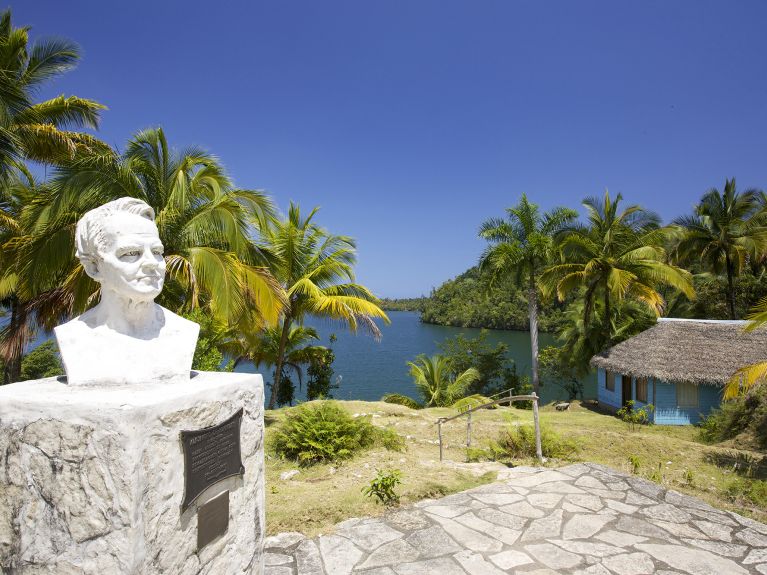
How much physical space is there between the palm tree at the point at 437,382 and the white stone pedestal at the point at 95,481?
51.9ft

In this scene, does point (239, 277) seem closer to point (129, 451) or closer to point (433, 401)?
point (129, 451)

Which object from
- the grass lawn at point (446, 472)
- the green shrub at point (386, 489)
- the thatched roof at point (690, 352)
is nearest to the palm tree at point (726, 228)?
the thatched roof at point (690, 352)

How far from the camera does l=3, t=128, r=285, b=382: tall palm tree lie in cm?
724

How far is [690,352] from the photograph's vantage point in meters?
15.0

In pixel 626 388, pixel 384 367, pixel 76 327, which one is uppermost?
pixel 76 327

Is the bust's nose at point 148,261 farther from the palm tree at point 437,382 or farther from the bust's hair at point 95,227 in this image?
the palm tree at point 437,382

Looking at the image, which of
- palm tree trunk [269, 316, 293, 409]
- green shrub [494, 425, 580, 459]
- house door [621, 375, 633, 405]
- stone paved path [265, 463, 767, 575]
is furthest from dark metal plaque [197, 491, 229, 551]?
house door [621, 375, 633, 405]

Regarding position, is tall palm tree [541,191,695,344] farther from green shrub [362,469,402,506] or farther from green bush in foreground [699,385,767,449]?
green shrub [362,469,402,506]

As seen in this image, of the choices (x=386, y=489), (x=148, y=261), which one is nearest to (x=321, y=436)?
A: (x=386, y=489)

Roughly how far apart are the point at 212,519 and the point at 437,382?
16.2 m

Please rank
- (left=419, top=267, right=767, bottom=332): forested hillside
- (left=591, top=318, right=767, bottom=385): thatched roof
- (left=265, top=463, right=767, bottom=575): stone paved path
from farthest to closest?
(left=419, top=267, right=767, bottom=332): forested hillside → (left=591, top=318, right=767, bottom=385): thatched roof → (left=265, top=463, right=767, bottom=575): stone paved path

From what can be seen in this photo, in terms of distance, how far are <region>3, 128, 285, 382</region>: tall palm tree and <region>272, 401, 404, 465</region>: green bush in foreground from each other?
1928 mm

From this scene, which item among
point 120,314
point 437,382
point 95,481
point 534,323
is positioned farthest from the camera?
point 437,382

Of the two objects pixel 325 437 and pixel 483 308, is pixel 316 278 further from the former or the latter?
pixel 483 308
